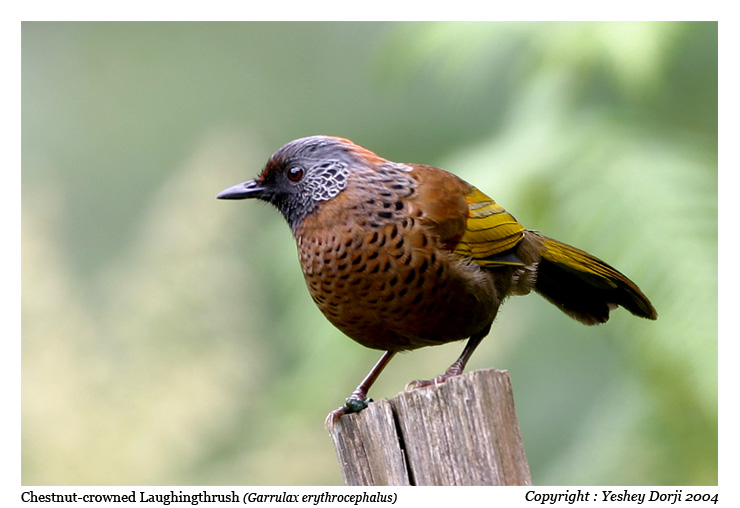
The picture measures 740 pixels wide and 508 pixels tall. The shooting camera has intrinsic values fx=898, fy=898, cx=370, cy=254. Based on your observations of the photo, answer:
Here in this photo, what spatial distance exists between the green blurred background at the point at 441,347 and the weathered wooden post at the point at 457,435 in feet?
5.77

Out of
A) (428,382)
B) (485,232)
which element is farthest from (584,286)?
(428,382)

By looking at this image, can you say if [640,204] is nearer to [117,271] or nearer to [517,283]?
[517,283]

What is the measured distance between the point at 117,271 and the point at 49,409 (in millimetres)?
920

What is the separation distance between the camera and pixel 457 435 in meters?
2.55

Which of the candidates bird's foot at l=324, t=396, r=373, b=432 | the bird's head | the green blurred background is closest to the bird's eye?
the bird's head

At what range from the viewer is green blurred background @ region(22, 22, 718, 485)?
14.2 feet

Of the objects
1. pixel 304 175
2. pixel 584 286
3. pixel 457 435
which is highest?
pixel 304 175

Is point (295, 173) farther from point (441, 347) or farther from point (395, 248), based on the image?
point (441, 347)

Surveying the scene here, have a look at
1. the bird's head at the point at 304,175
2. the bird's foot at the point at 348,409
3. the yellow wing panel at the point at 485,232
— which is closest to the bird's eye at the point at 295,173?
the bird's head at the point at 304,175

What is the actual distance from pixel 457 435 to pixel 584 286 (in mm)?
1260

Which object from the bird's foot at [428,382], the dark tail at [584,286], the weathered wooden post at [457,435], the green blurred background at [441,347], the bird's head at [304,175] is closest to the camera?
the weathered wooden post at [457,435]

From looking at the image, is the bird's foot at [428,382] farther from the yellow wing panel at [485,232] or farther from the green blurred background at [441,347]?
the green blurred background at [441,347]

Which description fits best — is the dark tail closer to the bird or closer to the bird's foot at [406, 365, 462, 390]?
the bird

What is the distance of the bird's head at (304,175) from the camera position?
3.12 metres
